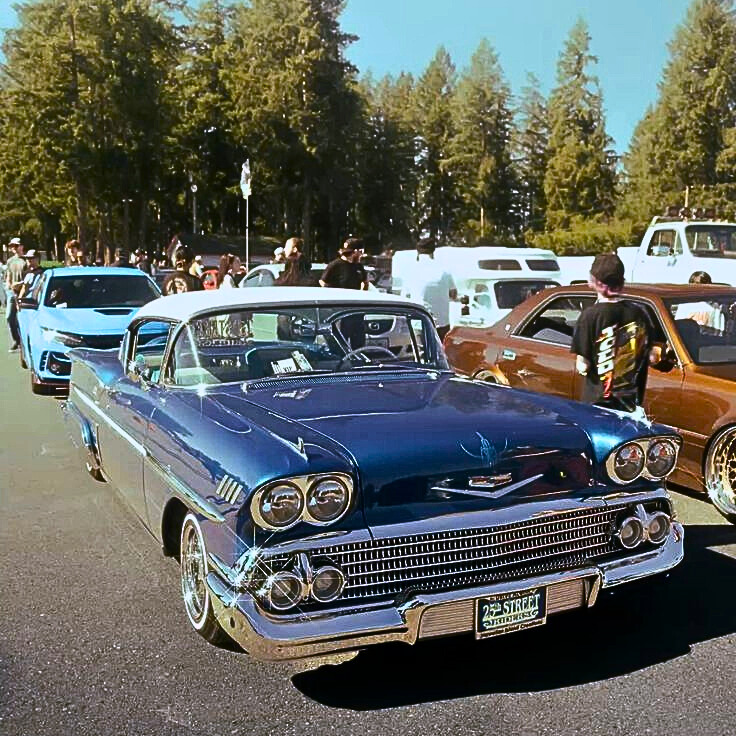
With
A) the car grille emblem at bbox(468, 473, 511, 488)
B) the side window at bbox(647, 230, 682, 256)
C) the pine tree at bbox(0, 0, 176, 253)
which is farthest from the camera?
the pine tree at bbox(0, 0, 176, 253)

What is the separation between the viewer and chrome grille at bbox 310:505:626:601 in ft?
10.8

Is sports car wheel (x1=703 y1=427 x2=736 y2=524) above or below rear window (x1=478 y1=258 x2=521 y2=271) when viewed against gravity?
below

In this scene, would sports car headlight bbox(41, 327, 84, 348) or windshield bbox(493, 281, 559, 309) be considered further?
windshield bbox(493, 281, 559, 309)

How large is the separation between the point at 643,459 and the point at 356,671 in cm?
149

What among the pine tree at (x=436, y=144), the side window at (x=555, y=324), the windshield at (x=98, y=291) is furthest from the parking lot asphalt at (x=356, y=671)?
the pine tree at (x=436, y=144)

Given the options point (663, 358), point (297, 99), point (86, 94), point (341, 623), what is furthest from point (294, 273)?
point (297, 99)

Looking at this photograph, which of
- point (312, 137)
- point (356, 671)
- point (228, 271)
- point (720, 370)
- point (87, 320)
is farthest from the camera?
point (312, 137)

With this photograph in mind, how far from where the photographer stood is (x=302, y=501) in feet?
10.6

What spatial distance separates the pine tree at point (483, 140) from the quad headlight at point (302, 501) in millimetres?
69381

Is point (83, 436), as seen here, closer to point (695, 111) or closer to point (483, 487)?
point (483, 487)

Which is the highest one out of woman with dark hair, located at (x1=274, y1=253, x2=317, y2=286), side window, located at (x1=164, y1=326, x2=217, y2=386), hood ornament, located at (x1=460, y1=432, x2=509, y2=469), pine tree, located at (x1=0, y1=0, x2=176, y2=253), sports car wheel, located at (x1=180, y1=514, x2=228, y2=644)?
pine tree, located at (x1=0, y1=0, x2=176, y2=253)

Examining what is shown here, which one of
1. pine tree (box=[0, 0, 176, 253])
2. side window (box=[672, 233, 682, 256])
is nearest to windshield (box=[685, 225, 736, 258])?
side window (box=[672, 233, 682, 256])

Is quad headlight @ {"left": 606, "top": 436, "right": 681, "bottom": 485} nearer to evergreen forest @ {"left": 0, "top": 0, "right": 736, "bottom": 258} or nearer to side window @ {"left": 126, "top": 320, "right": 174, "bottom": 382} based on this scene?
side window @ {"left": 126, "top": 320, "right": 174, "bottom": 382}

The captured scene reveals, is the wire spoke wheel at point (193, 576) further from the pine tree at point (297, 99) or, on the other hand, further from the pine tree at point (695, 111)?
the pine tree at point (297, 99)
